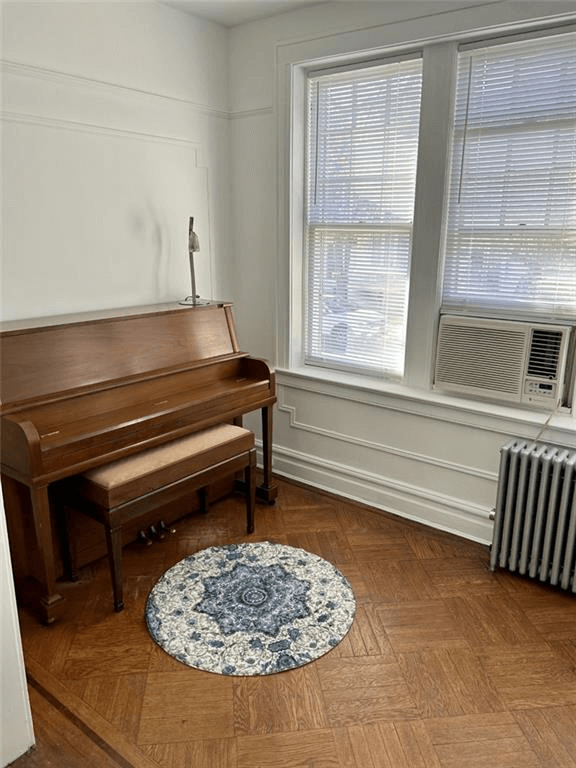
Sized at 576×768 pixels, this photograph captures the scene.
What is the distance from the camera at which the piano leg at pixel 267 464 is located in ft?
9.97

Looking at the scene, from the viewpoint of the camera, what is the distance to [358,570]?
2.57m

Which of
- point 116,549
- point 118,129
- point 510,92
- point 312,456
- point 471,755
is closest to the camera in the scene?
point 471,755

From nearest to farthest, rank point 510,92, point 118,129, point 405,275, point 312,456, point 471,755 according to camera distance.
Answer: point 471,755 → point 510,92 → point 118,129 → point 405,275 → point 312,456

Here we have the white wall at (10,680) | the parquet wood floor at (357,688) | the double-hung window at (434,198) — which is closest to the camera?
the white wall at (10,680)

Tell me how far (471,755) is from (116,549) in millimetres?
1415

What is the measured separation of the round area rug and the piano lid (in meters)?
0.93

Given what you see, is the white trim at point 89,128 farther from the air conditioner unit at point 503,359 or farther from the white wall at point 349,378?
the air conditioner unit at point 503,359

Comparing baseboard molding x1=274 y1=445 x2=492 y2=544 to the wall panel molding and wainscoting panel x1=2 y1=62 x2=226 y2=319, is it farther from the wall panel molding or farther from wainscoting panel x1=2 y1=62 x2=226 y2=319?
wainscoting panel x1=2 y1=62 x2=226 y2=319

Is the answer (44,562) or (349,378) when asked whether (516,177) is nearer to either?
(349,378)

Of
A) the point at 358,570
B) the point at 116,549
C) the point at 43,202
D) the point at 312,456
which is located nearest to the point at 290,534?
the point at 358,570

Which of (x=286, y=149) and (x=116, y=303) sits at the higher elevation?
(x=286, y=149)

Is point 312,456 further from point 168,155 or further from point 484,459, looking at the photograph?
point 168,155

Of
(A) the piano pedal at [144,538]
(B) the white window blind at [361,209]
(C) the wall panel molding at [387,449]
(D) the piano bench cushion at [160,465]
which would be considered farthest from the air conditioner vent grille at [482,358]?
(A) the piano pedal at [144,538]

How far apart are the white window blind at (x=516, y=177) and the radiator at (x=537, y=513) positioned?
0.68 metres
